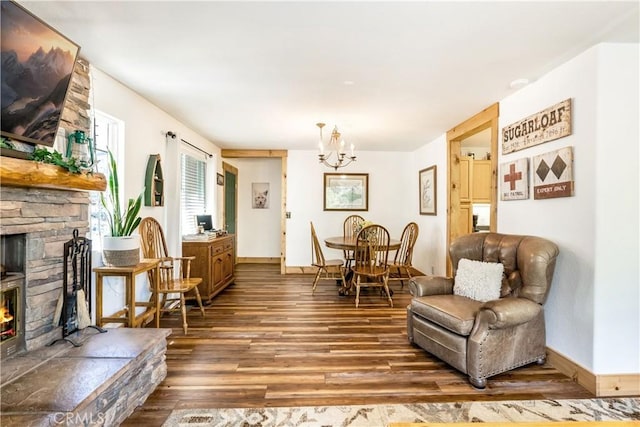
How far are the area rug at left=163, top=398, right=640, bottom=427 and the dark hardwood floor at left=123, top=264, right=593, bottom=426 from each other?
67 mm

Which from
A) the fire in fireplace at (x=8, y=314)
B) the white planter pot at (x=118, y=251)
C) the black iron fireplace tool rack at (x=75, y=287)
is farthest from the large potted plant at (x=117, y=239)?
the fire in fireplace at (x=8, y=314)

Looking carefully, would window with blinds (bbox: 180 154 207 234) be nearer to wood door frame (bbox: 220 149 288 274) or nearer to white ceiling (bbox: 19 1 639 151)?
wood door frame (bbox: 220 149 288 274)

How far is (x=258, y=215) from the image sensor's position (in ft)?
22.0

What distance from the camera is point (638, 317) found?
2.03 metres

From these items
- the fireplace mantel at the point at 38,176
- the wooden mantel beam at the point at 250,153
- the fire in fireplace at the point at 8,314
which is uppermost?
the wooden mantel beam at the point at 250,153

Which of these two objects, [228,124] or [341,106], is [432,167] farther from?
[228,124]

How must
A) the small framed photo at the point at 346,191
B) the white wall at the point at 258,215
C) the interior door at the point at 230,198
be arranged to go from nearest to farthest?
1. the small framed photo at the point at 346,191
2. the interior door at the point at 230,198
3. the white wall at the point at 258,215

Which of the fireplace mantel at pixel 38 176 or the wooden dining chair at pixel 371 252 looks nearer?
the fireplace mantel at pixel 38 176

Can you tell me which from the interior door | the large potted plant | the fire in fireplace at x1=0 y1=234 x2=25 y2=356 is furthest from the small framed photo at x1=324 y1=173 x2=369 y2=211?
the fire in fireplace at x1=0 y1=234 x2=25 y2=356

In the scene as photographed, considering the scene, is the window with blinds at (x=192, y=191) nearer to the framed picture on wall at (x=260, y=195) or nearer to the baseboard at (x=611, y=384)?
the framed picture on wall at (x=260, y=195)

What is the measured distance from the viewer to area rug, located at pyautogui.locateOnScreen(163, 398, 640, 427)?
171 cm

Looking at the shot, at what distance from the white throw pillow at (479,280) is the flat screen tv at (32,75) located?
10.5ft

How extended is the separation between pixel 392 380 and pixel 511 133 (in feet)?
8.05

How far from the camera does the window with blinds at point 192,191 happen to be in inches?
168
